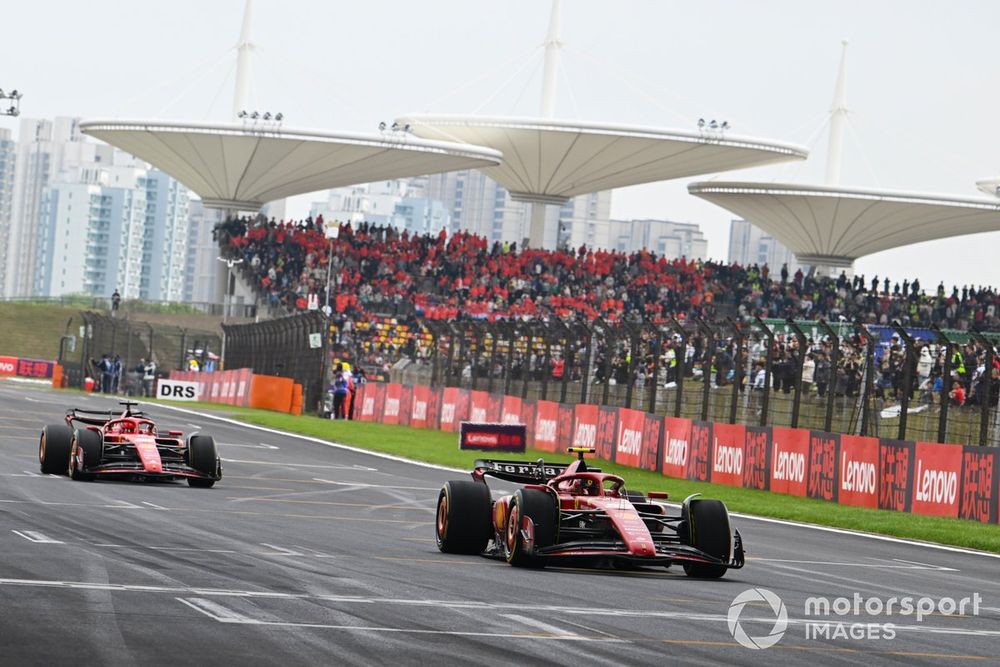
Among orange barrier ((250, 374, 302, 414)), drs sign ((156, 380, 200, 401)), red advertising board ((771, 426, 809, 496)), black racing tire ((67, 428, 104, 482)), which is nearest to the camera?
black racing tire ((67, 428, 104, 482))

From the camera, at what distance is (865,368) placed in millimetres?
24234

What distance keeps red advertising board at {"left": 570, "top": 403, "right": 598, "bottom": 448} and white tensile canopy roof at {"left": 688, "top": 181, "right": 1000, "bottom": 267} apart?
43.2 meters

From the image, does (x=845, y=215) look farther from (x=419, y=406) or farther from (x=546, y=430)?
(x=546, y=430)

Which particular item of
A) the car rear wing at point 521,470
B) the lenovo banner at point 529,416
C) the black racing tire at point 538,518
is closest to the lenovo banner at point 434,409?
the lenovo banner at point 529,416

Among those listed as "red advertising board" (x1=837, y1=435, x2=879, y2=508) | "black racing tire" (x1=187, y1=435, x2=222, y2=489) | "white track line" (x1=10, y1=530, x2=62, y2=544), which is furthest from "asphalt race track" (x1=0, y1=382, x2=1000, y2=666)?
"red advertising board" (x1=837, y1=435, x2=879, y2=508)

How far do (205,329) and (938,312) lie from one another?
38682mm

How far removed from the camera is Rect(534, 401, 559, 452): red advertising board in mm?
35406

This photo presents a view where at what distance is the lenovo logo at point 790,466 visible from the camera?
25.7m

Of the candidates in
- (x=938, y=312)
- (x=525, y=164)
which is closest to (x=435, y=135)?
(x=525, y=164)

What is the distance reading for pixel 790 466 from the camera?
85.0 feet

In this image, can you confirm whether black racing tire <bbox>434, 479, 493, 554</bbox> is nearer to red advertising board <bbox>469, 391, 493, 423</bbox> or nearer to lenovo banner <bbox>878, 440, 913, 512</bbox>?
lenovo banner <bbox>878, 440, 913, 512</bbox>

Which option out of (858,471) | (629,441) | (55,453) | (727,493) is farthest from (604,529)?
(629,441)

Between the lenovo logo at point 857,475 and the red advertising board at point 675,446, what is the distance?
4518mm

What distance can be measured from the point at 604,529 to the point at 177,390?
1805 inches
